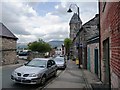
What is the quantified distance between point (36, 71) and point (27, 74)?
57 centimetres

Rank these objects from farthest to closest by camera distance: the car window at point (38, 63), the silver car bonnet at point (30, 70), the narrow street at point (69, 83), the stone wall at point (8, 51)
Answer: the stone wall at point (8, 51), the car window at point (38, 63), the silver car bonnet at point (30, 70), the narrow street at point (69, 83)

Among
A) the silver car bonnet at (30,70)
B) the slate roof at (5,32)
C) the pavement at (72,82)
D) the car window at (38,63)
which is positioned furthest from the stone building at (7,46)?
the silver car bonnet at (30,70)

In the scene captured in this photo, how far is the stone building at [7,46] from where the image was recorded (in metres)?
31.6

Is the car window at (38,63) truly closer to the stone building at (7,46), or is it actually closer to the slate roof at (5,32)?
the stone building at (7,46)

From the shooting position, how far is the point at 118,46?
585 cm

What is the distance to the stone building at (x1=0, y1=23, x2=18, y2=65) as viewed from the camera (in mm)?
31578

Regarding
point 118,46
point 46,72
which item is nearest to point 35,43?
point 46,72

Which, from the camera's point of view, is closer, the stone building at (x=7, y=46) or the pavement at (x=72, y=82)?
the pavement at (x=72, y=82)

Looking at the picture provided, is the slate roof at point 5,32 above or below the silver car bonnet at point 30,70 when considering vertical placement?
above

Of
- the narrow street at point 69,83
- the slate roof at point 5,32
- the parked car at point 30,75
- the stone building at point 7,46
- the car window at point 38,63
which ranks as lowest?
the narrow street at point 69,83

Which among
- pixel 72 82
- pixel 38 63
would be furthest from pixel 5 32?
pixel 72 82

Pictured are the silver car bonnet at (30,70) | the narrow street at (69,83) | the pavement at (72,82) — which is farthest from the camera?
the silver car bonnet at (30,70)

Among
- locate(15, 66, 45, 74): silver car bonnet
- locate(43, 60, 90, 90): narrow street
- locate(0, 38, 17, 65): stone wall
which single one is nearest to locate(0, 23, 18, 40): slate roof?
locate(0, 38, 17, 65): stone wall

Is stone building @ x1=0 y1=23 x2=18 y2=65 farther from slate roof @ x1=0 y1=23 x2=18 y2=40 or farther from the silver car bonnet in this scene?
the silver car bonnet
